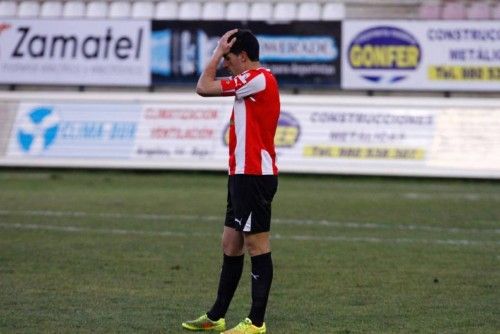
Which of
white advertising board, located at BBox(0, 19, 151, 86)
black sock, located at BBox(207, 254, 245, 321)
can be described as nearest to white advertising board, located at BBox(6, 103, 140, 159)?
white advertising board, located at BBox(0, 19, 151, 86)

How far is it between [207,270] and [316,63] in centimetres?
1533

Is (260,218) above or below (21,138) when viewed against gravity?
above

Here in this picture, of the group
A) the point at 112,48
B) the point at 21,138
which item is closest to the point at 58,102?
the point at 21,138

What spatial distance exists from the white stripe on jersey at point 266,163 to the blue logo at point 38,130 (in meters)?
16.5

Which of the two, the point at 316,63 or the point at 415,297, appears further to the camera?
the point at 316,63

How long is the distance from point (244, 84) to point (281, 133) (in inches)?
610

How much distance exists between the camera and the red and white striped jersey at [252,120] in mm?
8484

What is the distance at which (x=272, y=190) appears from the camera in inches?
342

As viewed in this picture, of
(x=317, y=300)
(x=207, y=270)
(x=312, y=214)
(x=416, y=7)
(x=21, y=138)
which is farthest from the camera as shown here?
(x=416, y=7)

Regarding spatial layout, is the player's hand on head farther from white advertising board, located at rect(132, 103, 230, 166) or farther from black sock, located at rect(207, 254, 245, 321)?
white advertising board, located at rect(132, 103, 230, 166)

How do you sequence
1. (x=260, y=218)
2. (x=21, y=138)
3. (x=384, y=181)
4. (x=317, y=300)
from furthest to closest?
(x=21, y=138) < (x=384, y=181) < (x=317, y=300) < (x=260, y=218)

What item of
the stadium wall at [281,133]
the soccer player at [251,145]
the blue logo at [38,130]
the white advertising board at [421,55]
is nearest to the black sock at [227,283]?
the soccer player at [251,145]

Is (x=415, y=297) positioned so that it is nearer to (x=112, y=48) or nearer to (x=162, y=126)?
(x=162, y=126)

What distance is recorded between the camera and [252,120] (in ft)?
28.0
